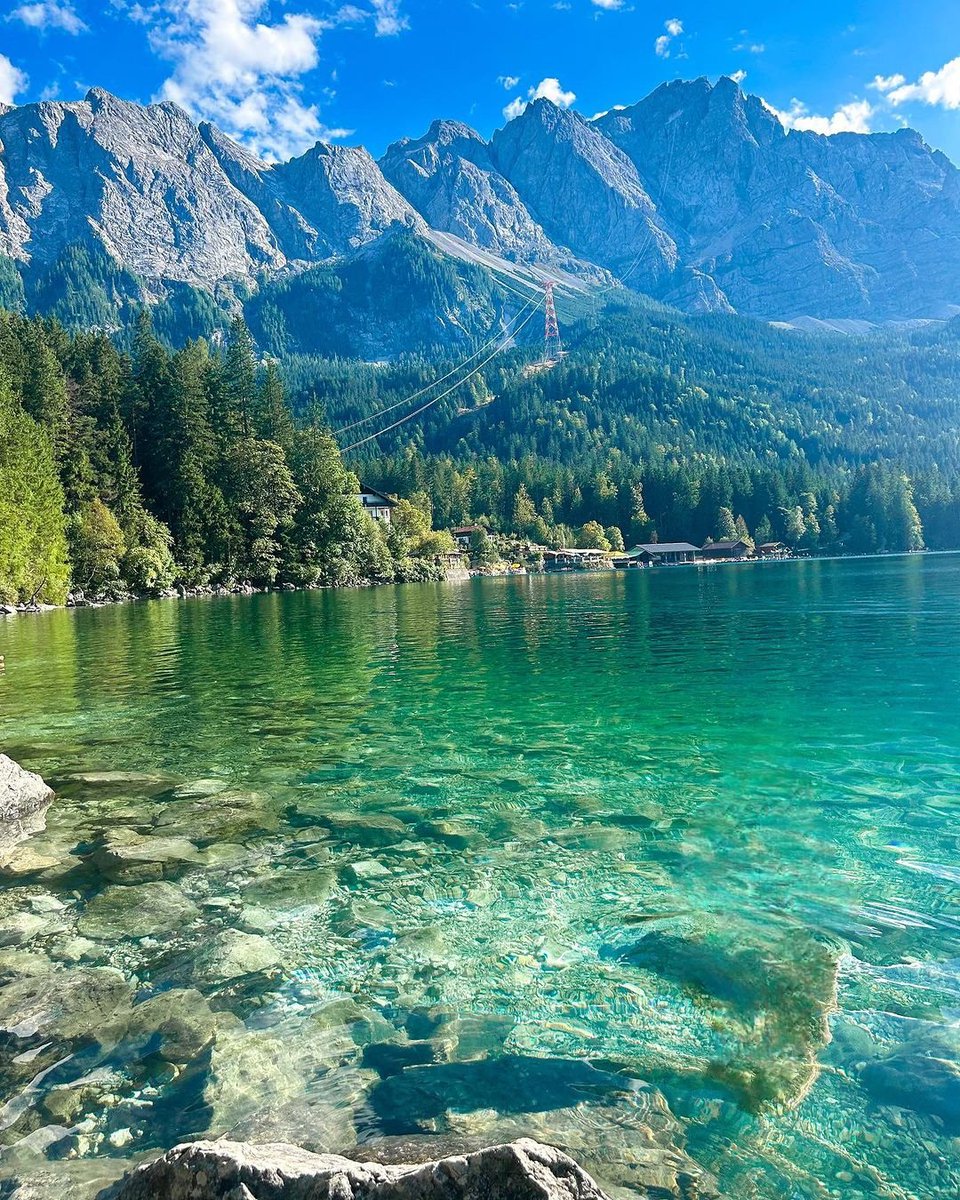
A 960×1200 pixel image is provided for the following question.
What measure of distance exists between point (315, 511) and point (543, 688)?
79517 mm

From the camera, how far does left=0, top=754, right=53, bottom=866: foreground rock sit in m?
9.32

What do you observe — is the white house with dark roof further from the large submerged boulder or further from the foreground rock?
the large submerged boulder

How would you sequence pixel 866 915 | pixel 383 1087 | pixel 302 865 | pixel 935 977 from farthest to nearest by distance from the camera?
pixel 302 865
pixel 866 915
pixel 935 977
pixel 383 1087

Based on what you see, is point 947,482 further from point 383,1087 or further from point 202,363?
point 383,1087

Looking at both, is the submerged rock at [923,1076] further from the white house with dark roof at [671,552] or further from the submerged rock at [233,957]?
the white house with dark roof at [671,552]

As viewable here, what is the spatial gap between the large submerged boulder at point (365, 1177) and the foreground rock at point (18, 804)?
721 cm

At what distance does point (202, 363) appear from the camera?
93.2m

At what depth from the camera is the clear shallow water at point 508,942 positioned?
166 inches

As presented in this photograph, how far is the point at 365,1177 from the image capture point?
2.94m

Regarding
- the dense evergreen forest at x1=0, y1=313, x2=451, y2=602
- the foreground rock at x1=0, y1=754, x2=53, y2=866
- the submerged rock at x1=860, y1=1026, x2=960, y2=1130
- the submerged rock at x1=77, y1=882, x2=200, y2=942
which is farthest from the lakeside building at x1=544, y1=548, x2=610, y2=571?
the submerged rock at x1=860, y1=1026, x2=960, y2=1130

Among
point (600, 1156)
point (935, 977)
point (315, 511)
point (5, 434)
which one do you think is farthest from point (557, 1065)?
point (315, 511)

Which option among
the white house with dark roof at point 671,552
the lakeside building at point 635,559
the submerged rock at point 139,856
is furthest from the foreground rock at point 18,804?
the white house with dark roof at point 671,552

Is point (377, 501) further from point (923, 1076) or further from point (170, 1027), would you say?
point (923, 1076)

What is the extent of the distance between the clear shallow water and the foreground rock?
14.1 inches
